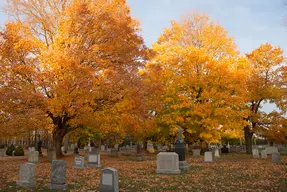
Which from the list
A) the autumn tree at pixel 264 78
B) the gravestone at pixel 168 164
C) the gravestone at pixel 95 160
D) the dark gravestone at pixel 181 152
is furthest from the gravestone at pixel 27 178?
the autumn tree at pixel 264 78

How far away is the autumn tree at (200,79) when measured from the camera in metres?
20.1

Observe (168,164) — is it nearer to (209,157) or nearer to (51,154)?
(209,157)

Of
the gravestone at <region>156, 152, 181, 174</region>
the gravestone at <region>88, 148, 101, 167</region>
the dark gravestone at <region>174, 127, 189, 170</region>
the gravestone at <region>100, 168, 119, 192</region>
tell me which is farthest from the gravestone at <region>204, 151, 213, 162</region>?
the gravestone at <region>100, 168, 119, 192</region>

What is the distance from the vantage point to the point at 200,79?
20984 millimetres

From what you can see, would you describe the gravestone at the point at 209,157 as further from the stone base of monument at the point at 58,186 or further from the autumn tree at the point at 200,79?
the stone base of monument at the point at 58,186

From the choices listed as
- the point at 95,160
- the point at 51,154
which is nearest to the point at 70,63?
the point at 95,160

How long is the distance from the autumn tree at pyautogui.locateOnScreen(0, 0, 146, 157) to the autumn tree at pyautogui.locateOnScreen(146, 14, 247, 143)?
15.4 feet

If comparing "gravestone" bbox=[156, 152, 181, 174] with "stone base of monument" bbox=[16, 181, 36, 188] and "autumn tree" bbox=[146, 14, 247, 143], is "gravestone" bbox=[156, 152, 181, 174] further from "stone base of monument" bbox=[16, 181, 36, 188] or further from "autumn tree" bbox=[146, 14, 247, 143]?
"autumn tree" bbox=[146, 14, 247, 143]

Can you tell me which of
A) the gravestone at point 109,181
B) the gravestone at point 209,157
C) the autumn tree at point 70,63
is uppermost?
the autumn tree at point 70,63

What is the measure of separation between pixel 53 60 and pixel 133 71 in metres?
5.34

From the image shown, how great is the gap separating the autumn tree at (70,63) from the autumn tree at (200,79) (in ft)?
15.4

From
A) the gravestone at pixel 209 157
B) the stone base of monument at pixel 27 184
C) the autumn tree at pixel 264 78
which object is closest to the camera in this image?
the stone base of monument at pixel 27 184

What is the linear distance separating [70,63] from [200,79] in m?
11.7

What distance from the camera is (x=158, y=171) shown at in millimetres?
12367
